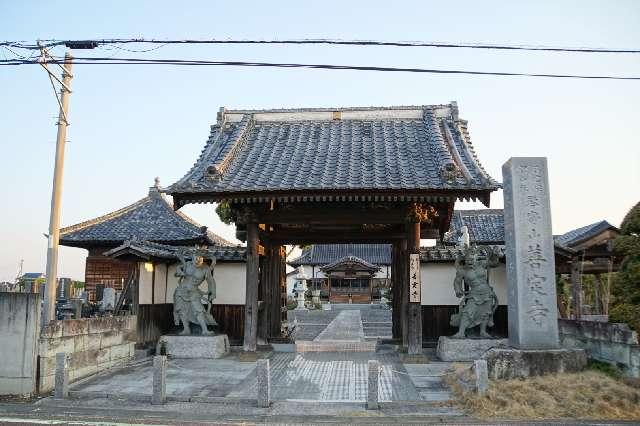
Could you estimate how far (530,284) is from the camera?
31.9 feet

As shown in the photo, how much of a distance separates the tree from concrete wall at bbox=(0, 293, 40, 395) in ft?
37.9

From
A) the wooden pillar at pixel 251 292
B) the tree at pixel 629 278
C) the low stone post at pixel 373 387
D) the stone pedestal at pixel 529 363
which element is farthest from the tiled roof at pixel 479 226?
the low stone post at pixel 373 387

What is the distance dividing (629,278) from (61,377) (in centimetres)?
1104

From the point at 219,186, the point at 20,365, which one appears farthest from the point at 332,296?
the point at 20,365

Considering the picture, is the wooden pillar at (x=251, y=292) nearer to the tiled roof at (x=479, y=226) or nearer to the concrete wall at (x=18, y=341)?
the concrete wall at (x=18, y=341)

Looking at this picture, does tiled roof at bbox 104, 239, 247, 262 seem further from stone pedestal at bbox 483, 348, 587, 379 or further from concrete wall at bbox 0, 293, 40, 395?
stone pedestal at bbox 483, 348, 587, 379

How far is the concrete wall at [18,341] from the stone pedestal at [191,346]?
168 inches

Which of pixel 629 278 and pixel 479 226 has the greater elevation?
pixel 479 226

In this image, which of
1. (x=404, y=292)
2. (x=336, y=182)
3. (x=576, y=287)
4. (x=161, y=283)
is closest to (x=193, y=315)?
(x=161, y=283)

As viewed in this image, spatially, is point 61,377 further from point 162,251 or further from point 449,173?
point 449,173

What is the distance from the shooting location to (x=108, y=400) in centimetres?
916

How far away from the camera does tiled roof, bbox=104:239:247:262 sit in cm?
1377

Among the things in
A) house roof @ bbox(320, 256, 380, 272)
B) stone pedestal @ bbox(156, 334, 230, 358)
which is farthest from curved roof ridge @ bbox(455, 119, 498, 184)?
house roof @ bbox(320, 256, 380, 272)

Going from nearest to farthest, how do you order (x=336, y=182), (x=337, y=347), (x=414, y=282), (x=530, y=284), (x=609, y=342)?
(x=609, y=342)
(x=530, y=284)
(x=336, y=182)
(x=414, y=282)
(x=337, y=347)
